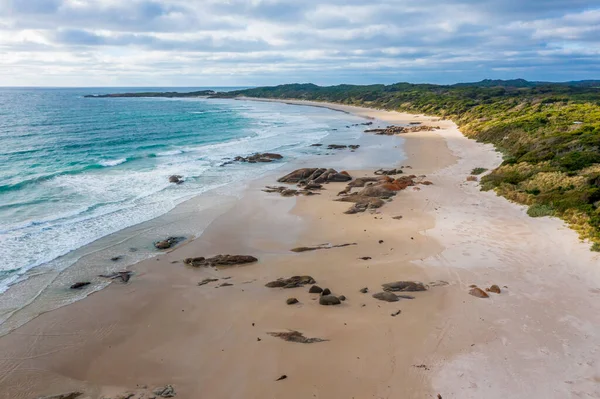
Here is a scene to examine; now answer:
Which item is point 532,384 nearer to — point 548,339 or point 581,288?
point 548,339

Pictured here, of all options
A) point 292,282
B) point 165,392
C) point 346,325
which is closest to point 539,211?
point 292,282

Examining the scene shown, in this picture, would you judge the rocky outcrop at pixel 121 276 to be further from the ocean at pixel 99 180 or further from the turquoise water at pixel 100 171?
the turquoise water at pixel 100 171

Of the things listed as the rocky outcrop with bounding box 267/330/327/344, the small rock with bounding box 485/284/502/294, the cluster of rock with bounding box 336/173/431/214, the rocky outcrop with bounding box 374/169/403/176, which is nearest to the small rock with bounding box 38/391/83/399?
the rocky outcrop with bounding box 267/330/327/344

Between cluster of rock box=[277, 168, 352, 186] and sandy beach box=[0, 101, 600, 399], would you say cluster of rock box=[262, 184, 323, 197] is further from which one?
sandy beach box=[0, 101, 600, 399]

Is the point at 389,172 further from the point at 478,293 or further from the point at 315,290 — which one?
the point at 315,290

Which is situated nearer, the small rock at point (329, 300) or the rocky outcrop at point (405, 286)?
the small rock at point (329, 300)

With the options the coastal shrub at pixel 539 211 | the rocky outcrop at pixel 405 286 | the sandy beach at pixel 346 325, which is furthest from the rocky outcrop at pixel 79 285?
the coastal shrub at pixel 539 211
